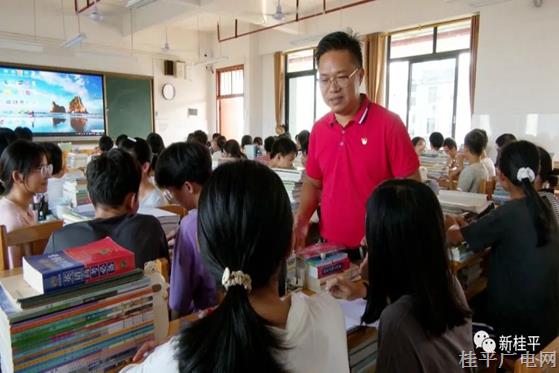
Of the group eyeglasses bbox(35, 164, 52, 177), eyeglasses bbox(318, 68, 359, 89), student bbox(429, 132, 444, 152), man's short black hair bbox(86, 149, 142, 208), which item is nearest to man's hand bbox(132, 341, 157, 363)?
man's short black hair bbox(86, 149, 142, 208)

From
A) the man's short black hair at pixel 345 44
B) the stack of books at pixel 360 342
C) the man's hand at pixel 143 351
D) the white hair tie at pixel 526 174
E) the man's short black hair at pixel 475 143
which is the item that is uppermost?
the man's short black hair at pixel 345 44

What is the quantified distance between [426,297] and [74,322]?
0.83 m

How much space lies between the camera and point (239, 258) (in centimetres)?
73

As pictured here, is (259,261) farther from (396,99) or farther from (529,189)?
(396,99)

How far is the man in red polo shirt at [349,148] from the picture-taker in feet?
5.57

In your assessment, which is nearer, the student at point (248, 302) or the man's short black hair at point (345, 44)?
the student at point (248, 302)

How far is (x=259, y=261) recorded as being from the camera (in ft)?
2.40

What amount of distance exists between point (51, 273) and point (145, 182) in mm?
1787

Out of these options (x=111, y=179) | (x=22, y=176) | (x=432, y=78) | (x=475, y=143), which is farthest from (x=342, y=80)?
(x=432, y=78)

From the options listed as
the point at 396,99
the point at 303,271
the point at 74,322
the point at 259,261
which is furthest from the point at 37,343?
the point at 396,99

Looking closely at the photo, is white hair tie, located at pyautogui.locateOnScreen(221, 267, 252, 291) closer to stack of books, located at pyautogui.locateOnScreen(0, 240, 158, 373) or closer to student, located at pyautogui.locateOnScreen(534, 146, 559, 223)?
stack of books, located at pyautogui.locateOnScreen(0, 240, 158, 373)

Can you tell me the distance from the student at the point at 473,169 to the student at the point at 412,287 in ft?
8.85

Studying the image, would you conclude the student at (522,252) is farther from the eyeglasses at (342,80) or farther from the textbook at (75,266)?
the textbook at (75,266)

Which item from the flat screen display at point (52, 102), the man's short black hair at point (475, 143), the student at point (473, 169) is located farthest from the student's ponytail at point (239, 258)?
the flat screen display at point (52, 102)
